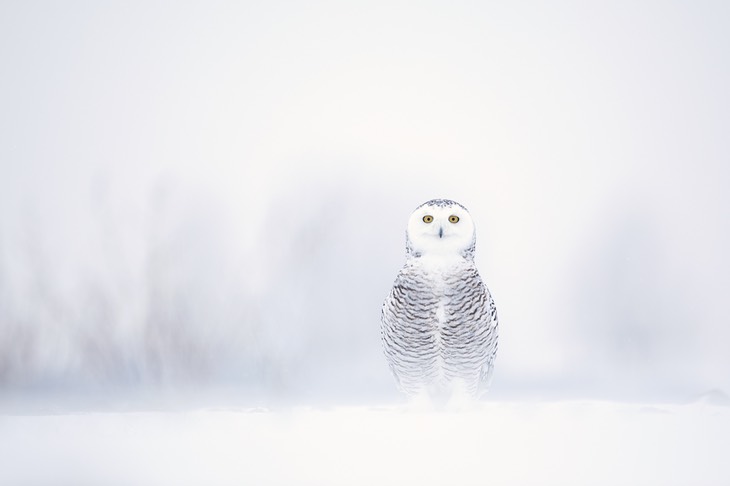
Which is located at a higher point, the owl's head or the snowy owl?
the owl's head

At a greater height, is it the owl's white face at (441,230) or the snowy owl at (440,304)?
the owl's white face at (441,230)

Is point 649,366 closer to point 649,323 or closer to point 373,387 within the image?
point 649,323

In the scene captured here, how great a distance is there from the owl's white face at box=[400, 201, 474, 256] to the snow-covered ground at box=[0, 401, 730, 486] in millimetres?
1404

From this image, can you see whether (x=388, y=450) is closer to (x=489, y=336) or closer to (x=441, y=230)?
(x=441, y=230)

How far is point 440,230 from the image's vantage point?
426cm

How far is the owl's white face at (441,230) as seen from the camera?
4266mm

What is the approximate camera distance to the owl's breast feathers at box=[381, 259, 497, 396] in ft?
14.3

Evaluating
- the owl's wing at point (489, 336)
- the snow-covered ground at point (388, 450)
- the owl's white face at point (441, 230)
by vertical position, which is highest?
the owl's white face at point (441, 230)

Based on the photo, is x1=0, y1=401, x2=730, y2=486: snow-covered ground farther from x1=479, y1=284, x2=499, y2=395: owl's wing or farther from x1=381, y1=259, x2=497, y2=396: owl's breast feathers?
x1=479, y1=284, x2=499, y2=395: owl's wing

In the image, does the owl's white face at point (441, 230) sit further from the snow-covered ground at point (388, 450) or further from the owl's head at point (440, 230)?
the snow-covered ground at point (388, 450)

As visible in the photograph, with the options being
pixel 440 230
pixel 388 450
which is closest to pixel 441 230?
pixel 440 230

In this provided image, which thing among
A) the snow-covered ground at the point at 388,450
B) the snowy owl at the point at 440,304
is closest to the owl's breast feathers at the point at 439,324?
the snowy owl at the point at 440,304

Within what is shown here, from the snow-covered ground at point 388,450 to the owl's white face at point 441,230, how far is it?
1404 mm

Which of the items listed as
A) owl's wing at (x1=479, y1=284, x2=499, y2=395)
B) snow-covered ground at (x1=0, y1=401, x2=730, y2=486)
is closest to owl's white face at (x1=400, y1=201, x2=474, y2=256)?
owl's wing at (x1=479, y1=284, x2=499, y2=395)
